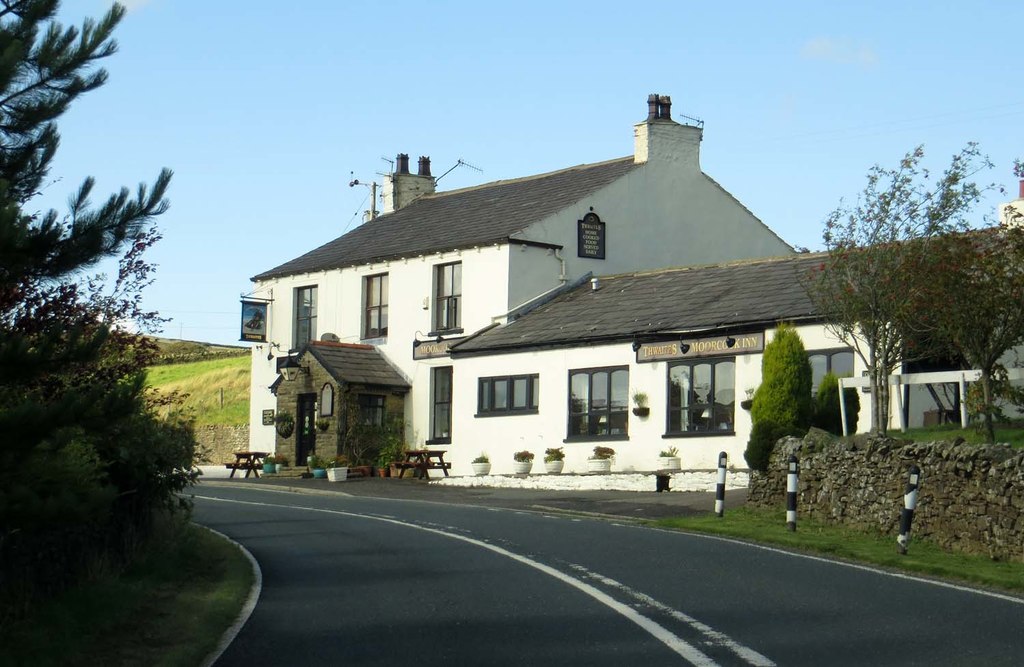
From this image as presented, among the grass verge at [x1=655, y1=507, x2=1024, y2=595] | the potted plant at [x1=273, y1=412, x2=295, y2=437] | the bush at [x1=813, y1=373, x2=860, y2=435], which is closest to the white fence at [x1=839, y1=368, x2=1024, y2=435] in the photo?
the bush at [x1=813, y1=373, x2=860, y2=435]

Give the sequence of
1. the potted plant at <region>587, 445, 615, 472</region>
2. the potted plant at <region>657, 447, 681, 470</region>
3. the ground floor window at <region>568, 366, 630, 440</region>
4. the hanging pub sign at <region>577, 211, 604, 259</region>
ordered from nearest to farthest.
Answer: the potted plant at <region>657, 447, 681, 470</region>, the potted plant at <region>587, 445, 615, 472</region>, the ground floor window at <region>568, 366, 630, 440</region>, the hanging pub sign at <region>577, 211, 604, 259</region>

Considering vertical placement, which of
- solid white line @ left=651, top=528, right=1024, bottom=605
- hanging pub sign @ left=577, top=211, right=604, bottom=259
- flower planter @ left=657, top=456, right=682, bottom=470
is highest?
hanging pub sign @ left=577, top=211, right=604, bottom=259

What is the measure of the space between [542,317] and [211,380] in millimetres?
34776

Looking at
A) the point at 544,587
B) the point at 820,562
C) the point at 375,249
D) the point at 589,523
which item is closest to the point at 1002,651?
the point at 544,587

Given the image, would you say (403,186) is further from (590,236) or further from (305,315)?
(590,236)

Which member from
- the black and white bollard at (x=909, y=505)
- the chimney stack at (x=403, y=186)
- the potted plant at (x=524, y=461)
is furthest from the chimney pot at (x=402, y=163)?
the black and white bollard at (x=909, y=505)

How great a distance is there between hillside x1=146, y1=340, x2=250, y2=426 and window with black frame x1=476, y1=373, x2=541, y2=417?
24288mm

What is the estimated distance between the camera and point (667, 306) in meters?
35.5

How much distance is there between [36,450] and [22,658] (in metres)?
1.58

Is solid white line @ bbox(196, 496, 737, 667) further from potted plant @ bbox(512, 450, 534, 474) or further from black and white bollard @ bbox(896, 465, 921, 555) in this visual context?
potted plant @ bbox(512, 450, 534, 474)

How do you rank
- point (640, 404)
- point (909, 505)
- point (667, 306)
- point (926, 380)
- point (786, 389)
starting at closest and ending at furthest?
point (909, 505), point (926, 380), point (786, 389), point (640, 404), point (667, 306)

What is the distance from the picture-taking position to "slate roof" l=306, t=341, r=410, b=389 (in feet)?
138

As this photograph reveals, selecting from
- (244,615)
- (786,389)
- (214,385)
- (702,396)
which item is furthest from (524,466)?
(214,385)

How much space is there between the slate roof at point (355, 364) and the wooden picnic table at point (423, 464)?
2.95 metres
